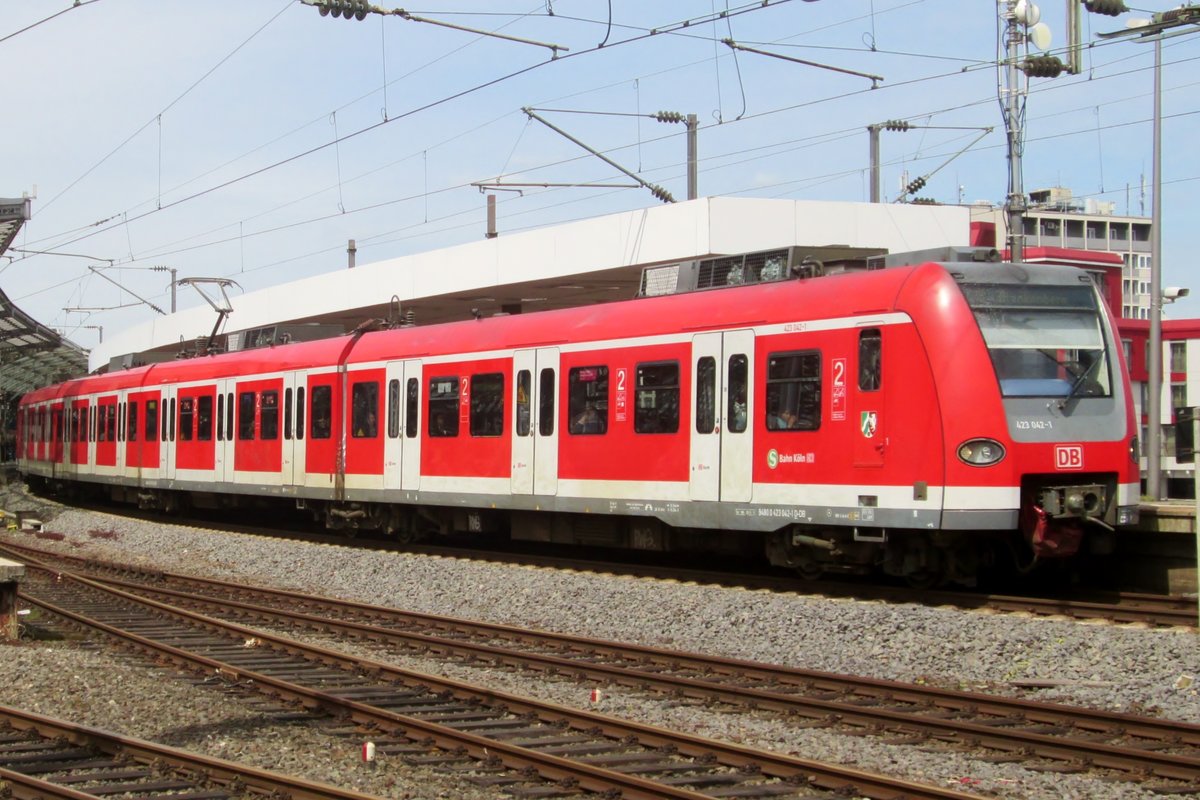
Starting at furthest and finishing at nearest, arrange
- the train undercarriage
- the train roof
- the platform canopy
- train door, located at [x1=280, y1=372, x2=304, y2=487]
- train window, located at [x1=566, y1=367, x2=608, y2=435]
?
the platform canopy
train door, located at [x1=280, y1=372, x2=304, y2=487]
train window, located at [x1=566, y1=367, x2=608, y2=435]
the train roof
the train undercarriage

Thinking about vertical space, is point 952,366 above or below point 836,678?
above

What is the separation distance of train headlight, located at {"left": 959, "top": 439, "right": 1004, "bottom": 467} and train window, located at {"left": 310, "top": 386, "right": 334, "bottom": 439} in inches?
477

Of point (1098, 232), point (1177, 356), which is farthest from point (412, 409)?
point (1098, 232)

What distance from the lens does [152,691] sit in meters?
9.73

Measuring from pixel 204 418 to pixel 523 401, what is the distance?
11.1 metres

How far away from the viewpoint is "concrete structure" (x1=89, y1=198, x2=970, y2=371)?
23875mm

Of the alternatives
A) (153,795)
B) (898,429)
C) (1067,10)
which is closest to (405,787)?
(153,795)

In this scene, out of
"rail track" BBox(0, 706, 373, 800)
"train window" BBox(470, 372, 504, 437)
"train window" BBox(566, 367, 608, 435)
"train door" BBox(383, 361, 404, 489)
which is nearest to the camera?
"rail track" BBox(0, 706, 373, 800)

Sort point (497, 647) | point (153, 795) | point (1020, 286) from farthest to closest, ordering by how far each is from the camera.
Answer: point (1020, 286) < point (497, 647) < point (153, 795)

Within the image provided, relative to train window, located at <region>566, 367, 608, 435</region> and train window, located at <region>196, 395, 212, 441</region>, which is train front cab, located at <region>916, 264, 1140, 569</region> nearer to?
train window, located at <region>566, 367, 608, 435</region>

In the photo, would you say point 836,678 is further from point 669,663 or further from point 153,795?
point 153,795

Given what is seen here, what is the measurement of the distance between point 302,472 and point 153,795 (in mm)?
15669

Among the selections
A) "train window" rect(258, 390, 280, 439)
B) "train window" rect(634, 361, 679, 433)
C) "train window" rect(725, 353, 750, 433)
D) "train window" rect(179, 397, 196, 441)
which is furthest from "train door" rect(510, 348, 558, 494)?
"train window" rect(179, 397, 196, 441)

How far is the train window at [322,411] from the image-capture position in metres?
21.6
